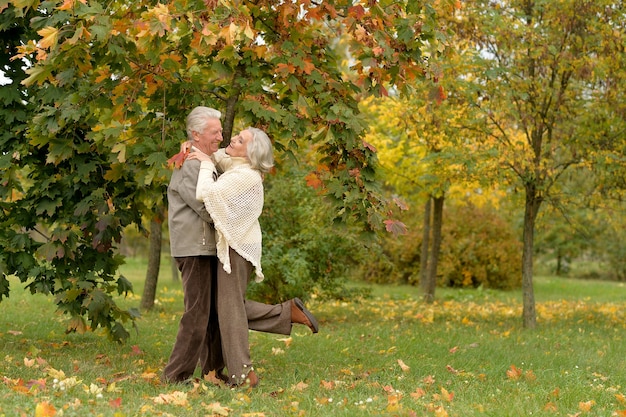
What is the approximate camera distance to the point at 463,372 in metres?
6.45

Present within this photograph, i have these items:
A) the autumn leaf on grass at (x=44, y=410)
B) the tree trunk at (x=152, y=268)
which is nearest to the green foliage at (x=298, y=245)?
the tree trunk at (x=152, y=268)

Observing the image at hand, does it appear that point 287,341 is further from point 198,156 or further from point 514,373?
point 198,156

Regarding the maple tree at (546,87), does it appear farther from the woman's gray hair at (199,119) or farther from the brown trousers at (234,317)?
the brown trousers at (234,317)

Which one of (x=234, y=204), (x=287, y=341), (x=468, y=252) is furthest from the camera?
(x=468, y=252)

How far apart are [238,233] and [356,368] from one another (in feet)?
6.01

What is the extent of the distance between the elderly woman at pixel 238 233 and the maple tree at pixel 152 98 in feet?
1.49

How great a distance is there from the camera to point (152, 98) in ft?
21.0

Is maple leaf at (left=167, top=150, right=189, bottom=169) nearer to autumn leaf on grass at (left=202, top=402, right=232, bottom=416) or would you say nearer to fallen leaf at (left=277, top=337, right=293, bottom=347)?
autumn leaf on grass at (left=202, top=402, right=232, bottom=416)

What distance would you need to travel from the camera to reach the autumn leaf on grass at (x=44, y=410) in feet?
13.6

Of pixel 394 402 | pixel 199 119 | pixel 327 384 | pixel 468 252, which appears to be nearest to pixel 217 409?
pixel 394 402

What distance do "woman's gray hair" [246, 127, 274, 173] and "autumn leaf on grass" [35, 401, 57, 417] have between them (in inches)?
82.3

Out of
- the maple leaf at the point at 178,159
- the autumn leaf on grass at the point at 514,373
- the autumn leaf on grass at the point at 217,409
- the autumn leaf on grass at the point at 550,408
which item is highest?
the maple leaf at the point at 178,159

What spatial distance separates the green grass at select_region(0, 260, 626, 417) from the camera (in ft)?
15.9

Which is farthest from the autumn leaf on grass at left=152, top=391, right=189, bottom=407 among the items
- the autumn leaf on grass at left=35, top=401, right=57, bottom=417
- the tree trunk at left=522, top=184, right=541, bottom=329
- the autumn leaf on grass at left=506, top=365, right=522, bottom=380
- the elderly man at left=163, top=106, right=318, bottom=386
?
the tree trunk at left=522, top=184, right=541, bottom=329
